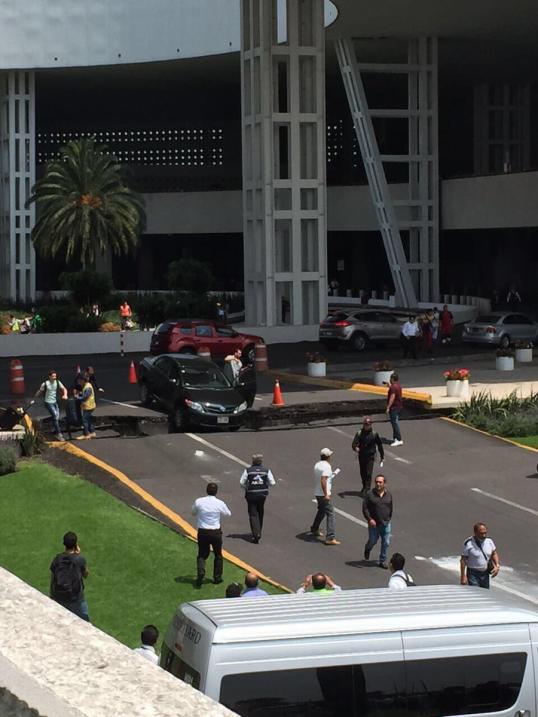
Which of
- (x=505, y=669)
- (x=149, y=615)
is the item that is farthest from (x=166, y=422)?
(x=505, y=669)

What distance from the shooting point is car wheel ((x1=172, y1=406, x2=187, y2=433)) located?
1162 inches

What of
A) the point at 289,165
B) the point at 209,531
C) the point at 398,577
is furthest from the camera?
the point at 289,165

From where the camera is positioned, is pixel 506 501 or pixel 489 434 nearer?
pixel 506 501

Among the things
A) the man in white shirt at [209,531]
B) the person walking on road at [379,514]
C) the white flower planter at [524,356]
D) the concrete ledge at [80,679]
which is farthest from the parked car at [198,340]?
the concrete ledge at [80,679]

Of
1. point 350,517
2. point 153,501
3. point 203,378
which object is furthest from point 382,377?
point 153,501

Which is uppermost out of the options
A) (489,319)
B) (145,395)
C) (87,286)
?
(87,286)

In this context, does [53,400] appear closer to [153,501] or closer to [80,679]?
[153,501]

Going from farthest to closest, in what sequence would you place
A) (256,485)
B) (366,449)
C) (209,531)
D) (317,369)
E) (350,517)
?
(317,369) < (366,449) < (350,517) < (256,485) < (209,531)

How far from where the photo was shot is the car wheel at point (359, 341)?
47.4 metres

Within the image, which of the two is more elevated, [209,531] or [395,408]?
[395,408]

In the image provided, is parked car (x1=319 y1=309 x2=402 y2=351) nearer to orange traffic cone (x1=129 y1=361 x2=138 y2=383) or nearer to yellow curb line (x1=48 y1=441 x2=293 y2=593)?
orange traffic cone (x1=129 y1=361 x2=138 y2=383)

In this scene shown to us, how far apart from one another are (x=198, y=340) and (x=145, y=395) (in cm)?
1101

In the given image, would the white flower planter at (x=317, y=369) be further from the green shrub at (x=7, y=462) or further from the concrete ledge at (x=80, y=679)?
the concrete ledge at (x=80, y=679)

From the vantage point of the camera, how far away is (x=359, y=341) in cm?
4766
